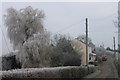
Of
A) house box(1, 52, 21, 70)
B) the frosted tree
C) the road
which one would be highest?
the frosted tree

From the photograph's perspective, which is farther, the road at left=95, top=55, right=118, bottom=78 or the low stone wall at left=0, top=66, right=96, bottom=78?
the road at left=95, top=55, right=118, bottom=78

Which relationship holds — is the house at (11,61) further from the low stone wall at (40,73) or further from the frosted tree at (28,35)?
the low stone wall at (40,73)

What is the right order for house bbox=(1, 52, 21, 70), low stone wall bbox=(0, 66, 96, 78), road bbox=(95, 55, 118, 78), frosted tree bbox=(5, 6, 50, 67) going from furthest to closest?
frosted tree bbox=(5, 6, 50, 67), house bbox=(1, 52, 21, 70), road bbox=(95, 55, 118, 78), low stone wall bbox=(0, 66, 96, 78)

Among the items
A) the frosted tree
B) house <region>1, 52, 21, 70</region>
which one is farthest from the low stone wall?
house <region>1, 52, 21, 70</region>

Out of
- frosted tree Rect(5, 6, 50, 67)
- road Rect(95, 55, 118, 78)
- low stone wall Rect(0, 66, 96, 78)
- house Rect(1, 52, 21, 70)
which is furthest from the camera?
frosted tree Rect(5, 6, 50, 67)

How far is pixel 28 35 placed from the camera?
34.9m

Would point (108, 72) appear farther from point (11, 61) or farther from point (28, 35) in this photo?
point (11, 61)

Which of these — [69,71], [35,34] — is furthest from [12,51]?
[69,71]

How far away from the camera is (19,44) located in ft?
110

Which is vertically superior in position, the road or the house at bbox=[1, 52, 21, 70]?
the house at bbox=[1, 52, 21, 70]

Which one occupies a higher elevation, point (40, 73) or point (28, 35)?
point (28, 35)

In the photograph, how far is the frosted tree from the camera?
31906mm

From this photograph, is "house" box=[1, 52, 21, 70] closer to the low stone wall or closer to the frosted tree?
the frosted tree

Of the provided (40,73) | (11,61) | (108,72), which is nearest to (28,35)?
(11,61)
